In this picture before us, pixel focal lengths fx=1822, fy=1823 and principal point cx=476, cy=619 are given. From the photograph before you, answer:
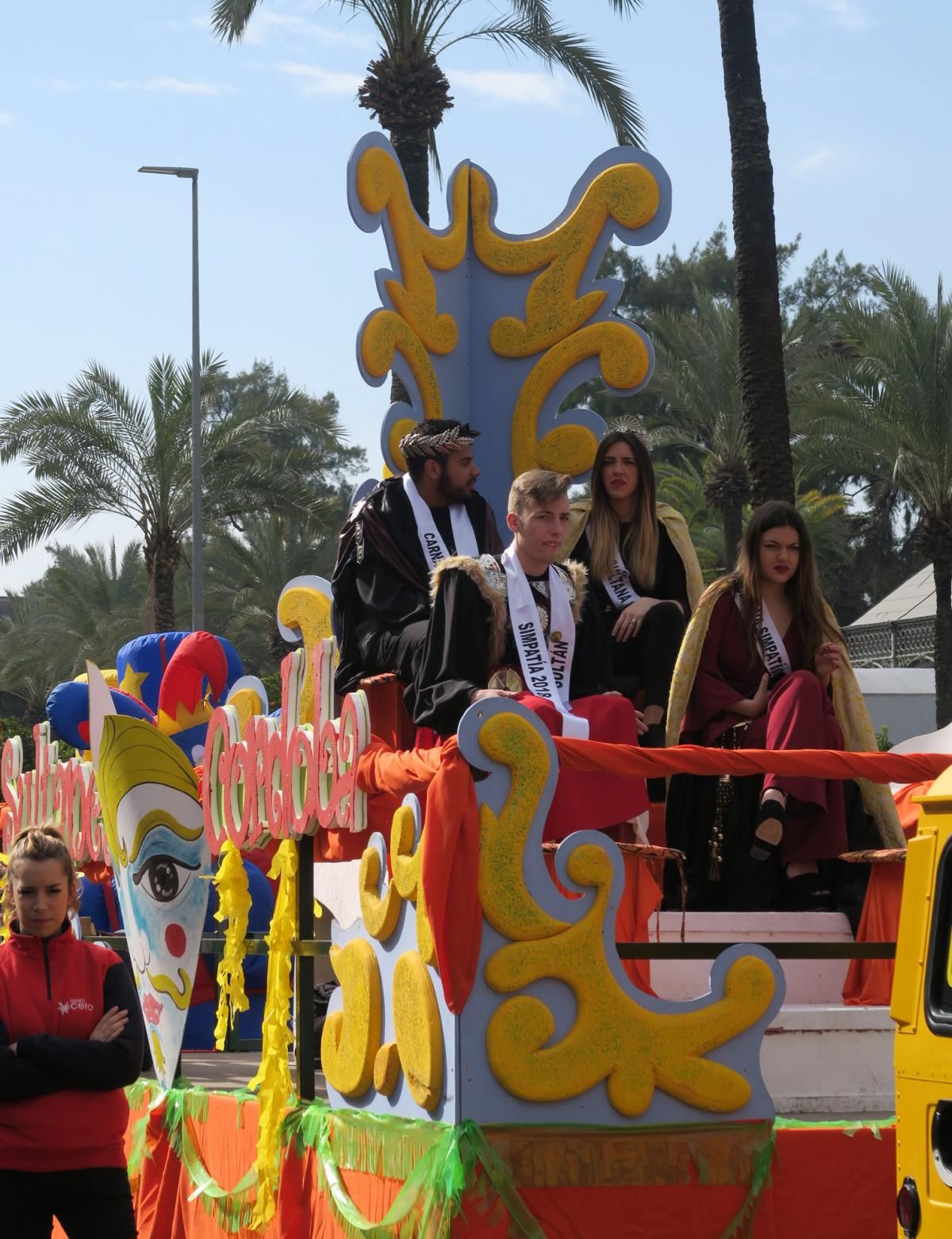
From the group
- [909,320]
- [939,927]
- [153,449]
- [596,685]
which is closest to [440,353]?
[596,685]

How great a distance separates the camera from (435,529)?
7.48 meters

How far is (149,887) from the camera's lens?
8.17 metres

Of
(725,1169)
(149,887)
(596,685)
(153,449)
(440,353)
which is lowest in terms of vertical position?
(725,1169)

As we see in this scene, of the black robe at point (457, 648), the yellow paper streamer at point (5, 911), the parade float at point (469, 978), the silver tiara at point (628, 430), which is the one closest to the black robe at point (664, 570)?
the silver tiara at point (628, 430)

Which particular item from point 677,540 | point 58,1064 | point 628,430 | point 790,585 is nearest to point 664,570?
point 677,540

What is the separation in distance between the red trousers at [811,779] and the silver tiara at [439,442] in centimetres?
167

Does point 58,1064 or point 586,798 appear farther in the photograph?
point 586,798

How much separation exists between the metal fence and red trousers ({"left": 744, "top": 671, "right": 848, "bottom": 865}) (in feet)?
114

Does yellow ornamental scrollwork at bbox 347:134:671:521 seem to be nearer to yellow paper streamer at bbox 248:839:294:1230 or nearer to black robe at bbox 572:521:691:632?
black robe at bbox 572:521:691:632

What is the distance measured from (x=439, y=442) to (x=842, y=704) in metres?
1.96

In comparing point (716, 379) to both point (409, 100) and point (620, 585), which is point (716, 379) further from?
point (620, 585)

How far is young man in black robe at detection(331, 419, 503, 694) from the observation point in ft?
23.8

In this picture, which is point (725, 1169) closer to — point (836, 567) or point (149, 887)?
point (149, 887)

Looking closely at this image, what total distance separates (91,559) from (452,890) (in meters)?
37.1
